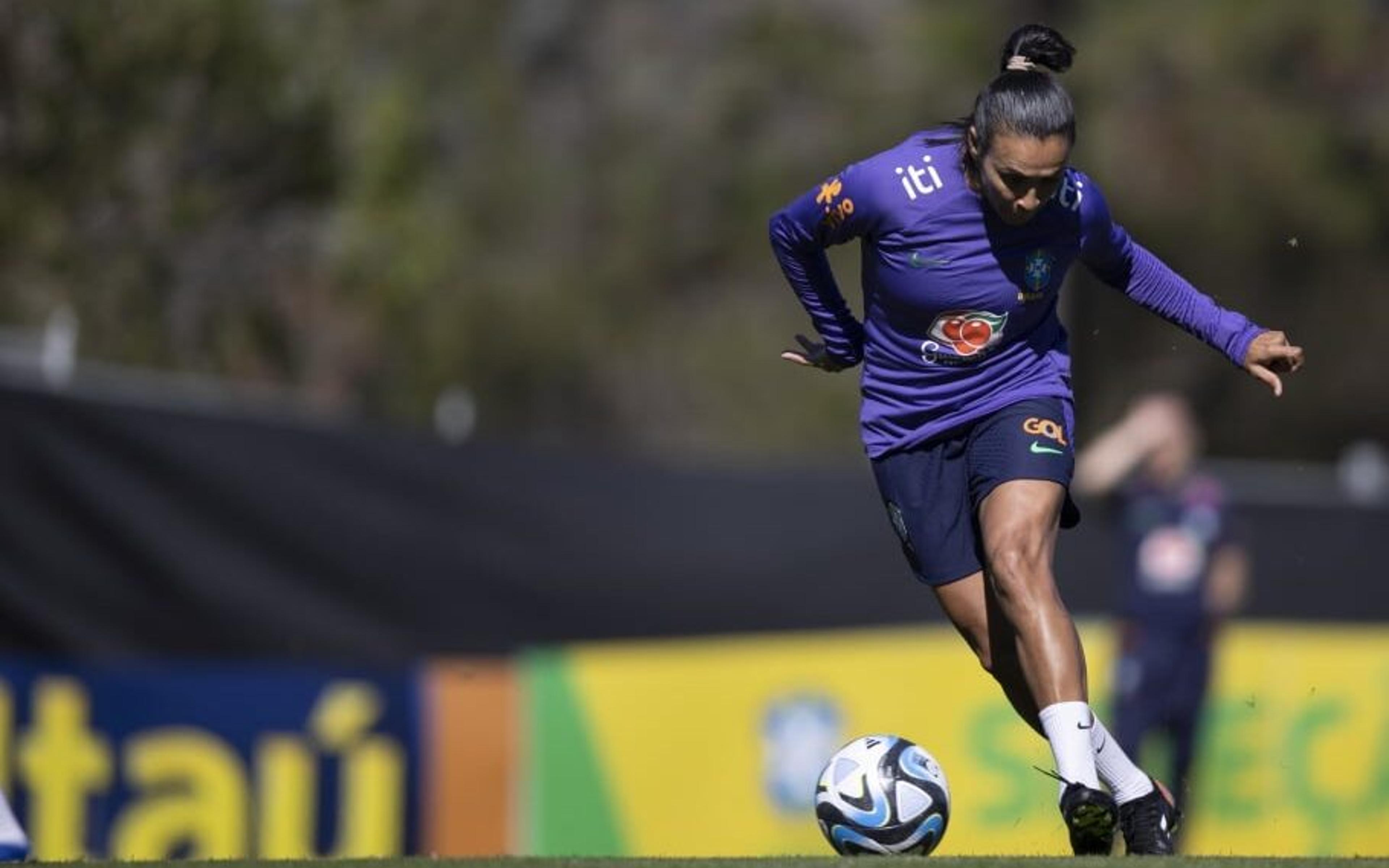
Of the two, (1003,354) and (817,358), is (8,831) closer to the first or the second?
(817,358)

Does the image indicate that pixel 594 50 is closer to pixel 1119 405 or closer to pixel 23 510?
pixel 1119 405

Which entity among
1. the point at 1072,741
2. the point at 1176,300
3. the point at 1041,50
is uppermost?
the point at 1041,50

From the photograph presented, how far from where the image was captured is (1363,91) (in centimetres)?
2083

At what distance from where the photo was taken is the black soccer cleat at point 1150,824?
6652mm

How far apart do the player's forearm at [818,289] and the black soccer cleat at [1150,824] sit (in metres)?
1.56

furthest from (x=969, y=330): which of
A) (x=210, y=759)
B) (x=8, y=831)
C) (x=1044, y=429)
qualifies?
(x=210, y=759)

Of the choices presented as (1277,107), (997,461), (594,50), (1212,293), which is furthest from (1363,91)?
(997,461)

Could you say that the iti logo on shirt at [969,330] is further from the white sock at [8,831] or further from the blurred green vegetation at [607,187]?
the blurred green vegetation at [607,187]

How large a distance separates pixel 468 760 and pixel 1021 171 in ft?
19.3

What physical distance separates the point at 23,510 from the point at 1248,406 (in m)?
15.2

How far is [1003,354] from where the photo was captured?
22.5ft

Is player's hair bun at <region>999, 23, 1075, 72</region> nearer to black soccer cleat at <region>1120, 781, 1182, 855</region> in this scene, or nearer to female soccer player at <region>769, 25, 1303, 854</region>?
female soccer player at <region>769, 25, 1303, 854</region>

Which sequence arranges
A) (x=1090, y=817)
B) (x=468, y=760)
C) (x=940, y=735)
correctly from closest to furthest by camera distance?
1. (x=1090, y=817)
2. (x=468, y=760)
3. (x=940, y=735)

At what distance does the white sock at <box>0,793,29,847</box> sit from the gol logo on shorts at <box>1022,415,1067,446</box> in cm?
312
